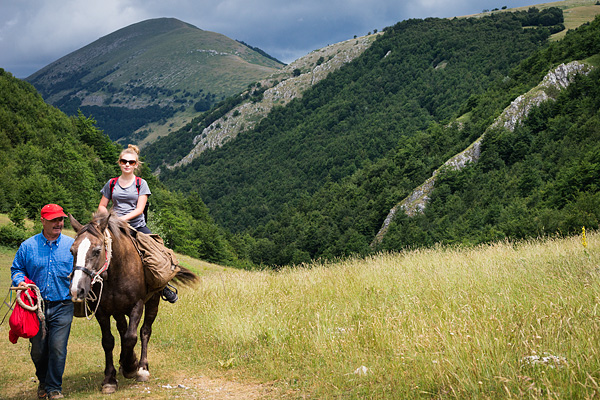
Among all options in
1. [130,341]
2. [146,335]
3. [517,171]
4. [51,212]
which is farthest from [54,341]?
[517,171]

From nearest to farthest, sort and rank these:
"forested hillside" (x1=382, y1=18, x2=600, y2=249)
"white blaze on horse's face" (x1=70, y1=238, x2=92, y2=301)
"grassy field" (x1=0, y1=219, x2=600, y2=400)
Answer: "grassy field" (x1=0, y1=219, x2=600, y2=400)
"white blaze on horse's face" (x1=70, y1=238, x2=92, y2=301)
"forested hillside" (x1=382, y1=18, x2=600, y2=249)

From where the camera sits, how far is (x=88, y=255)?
459 centimetres

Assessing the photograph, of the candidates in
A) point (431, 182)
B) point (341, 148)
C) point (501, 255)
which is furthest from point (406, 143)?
point (501, 255)

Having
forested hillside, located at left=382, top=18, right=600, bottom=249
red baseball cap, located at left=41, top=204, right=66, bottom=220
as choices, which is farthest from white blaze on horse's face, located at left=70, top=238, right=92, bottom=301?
forested hillside, located at left=382, top=18, right=600, bottom=249

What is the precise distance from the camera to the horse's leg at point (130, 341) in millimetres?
5473

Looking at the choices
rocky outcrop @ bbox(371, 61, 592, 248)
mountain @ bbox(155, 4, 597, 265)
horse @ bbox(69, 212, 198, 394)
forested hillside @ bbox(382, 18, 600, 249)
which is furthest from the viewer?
mountain @ bbox(155, 4, 597, 265)

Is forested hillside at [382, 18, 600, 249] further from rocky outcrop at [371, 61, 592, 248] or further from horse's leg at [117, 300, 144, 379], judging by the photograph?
horse's leg at [117, 300, 144, 379]

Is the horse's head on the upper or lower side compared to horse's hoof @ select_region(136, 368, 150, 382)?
upper

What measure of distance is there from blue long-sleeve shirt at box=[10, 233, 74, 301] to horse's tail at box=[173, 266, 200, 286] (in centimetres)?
192

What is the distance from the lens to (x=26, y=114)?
63.8m

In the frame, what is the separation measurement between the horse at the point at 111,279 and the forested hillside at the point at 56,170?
23.8 metres

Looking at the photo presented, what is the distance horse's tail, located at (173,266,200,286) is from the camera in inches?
272

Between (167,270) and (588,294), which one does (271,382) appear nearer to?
(167,270)

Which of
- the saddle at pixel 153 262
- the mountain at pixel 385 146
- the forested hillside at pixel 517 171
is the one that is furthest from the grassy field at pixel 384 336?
the forested hillside at pixel 517 171
